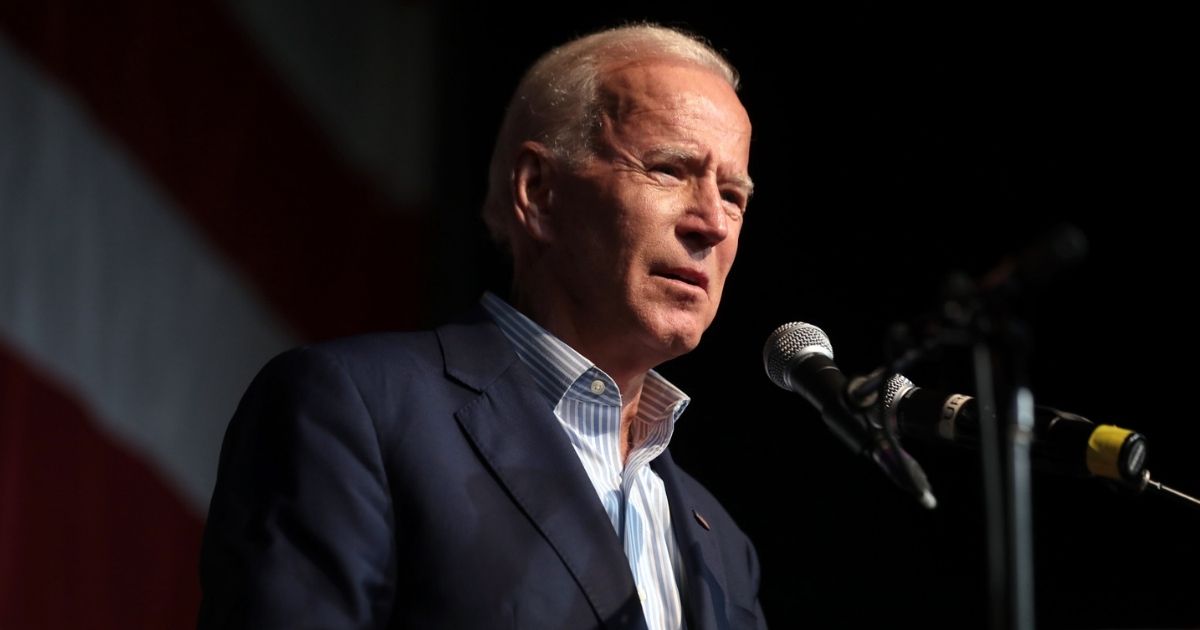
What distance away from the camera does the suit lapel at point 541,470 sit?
1.63 meters

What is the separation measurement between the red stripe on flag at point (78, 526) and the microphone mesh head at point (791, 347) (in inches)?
75.7

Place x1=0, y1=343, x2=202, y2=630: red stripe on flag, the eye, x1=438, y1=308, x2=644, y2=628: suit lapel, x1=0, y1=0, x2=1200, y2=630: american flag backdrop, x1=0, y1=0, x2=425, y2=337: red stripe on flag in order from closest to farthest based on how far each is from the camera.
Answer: x1=438, y1=308, x2=644, y2=628: suit lapel
the eye
x1=0, y1=343, x2=202, y2=630: red stripe on flag
x1=0, y1=0, x2=1200, y2=630: american flag backdrop
x1=0, y1=0, x2=425, y2=337: red stripe on flag

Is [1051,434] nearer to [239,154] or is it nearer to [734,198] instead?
[734,198]

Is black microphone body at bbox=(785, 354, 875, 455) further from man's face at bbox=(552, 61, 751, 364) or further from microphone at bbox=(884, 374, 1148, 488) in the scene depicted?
man's face at bbox=(552, 61, 751, 364)

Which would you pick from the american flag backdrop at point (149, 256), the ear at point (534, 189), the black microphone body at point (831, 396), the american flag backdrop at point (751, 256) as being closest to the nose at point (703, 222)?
the ear at point (534, 189)

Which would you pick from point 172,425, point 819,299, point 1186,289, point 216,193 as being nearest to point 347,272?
point 216,193

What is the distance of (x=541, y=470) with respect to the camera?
1707 millimetres

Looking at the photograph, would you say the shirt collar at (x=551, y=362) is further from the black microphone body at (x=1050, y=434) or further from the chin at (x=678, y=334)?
the black microphone body at (x=1050, y=434)

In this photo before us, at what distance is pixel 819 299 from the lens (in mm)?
3379

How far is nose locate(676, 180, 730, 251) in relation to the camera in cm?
194

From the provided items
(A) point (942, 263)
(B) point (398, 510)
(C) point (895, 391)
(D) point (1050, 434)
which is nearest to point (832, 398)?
(C) point (895, 391)

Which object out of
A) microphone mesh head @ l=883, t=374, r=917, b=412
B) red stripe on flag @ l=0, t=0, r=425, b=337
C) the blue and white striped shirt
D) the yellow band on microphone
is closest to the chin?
the blue and white striped shirt


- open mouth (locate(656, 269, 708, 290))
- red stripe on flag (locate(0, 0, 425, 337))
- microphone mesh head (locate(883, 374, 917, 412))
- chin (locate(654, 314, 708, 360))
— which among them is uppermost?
red stripe on flag (locate(0, 0, 425, 337))

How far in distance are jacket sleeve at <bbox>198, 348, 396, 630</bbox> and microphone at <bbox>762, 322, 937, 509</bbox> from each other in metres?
0.57
